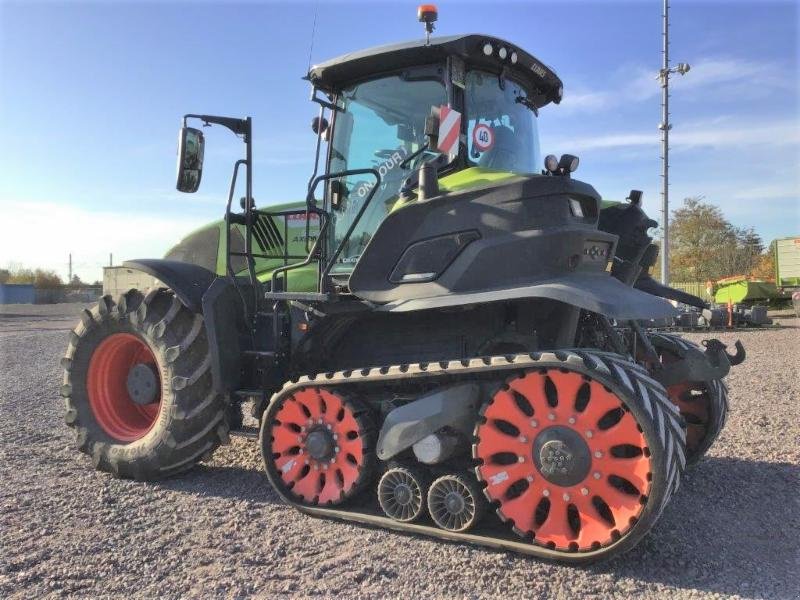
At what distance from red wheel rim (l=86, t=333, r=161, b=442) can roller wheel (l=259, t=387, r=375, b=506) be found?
145 cm

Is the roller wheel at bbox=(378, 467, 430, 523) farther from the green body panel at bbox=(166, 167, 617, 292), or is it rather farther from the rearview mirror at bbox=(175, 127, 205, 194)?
the rearview mirror at bbox=(175, 127, 205, 194)

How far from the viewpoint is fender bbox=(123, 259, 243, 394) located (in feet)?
15.3

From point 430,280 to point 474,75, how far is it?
153cm

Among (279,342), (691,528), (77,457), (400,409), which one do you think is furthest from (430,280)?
(77,457)

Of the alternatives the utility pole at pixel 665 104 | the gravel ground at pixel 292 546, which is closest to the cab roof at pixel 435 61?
the gravel ground at pixel 292 546

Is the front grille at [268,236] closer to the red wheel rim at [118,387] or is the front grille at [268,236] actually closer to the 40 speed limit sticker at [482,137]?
the red wheel rim at [118,387]

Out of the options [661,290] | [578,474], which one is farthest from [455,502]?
[661,290]

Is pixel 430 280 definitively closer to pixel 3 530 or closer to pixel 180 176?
pixel 180 176

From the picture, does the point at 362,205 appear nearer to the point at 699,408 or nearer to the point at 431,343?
the point at 431,343

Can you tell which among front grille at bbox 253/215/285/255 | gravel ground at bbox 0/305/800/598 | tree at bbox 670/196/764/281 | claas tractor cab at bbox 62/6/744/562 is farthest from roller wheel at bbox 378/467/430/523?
tree at bbox 670/196/764/281

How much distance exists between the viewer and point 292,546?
3654mm

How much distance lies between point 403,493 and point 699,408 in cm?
269

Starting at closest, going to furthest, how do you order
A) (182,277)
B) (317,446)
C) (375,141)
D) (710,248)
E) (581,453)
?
(581,453) < (317,446) < (375,141) < (182,277) < (710,248)

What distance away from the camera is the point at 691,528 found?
3.93m
